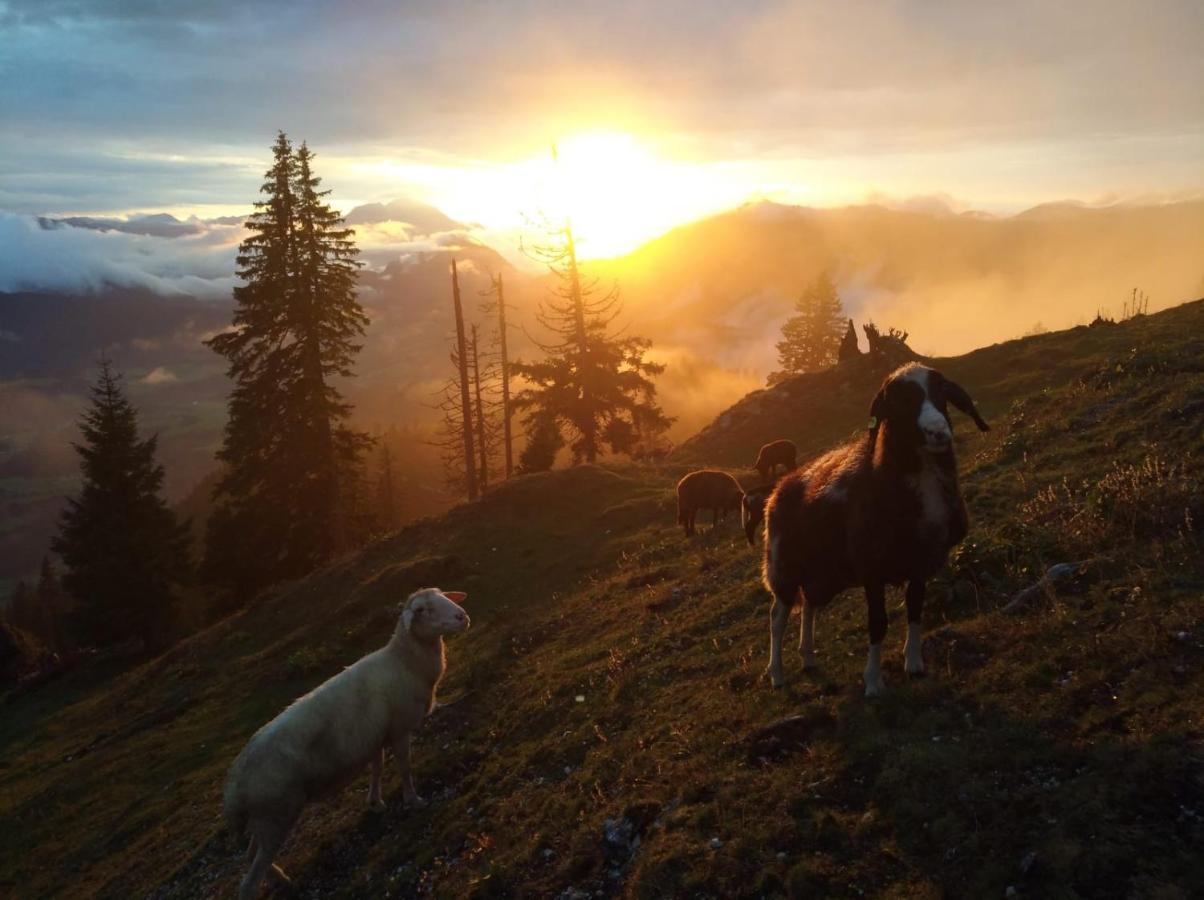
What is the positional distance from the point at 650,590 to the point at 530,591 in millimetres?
6131

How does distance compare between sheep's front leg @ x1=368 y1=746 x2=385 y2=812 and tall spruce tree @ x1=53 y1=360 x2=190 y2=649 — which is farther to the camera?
tall spruce tree @ x1=53 y1=360 x2=190 y2=649

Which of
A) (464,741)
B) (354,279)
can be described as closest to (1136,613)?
(464,741)

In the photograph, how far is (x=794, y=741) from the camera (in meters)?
7.18

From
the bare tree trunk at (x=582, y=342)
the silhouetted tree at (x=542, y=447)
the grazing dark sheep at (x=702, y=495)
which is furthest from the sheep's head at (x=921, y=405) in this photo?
the bare tree trunk at (x=582, y=342)

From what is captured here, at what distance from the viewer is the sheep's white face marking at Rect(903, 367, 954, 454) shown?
634 cm

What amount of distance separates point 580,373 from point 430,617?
1278 inches

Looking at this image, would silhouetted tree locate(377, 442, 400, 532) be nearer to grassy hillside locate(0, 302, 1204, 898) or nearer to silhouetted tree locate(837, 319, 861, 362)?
silhouetted tree locate(837, 319, 861, 362)

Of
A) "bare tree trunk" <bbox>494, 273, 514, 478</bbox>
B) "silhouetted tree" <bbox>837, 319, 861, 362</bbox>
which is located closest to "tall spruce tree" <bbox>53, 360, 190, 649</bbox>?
"bare tree trunk" <bbox>494, 273, 514, 478</bbox>

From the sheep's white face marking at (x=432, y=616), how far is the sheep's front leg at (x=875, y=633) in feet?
17.6

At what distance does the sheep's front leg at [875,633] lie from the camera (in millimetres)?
7285

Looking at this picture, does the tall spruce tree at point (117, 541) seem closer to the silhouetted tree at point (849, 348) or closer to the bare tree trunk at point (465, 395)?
the bare tree trunk at point (465, 395)

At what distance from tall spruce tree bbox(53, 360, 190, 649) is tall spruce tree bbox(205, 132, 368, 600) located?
438 cm

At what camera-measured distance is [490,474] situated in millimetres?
51312

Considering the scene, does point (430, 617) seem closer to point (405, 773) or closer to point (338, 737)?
point (338, 737)
